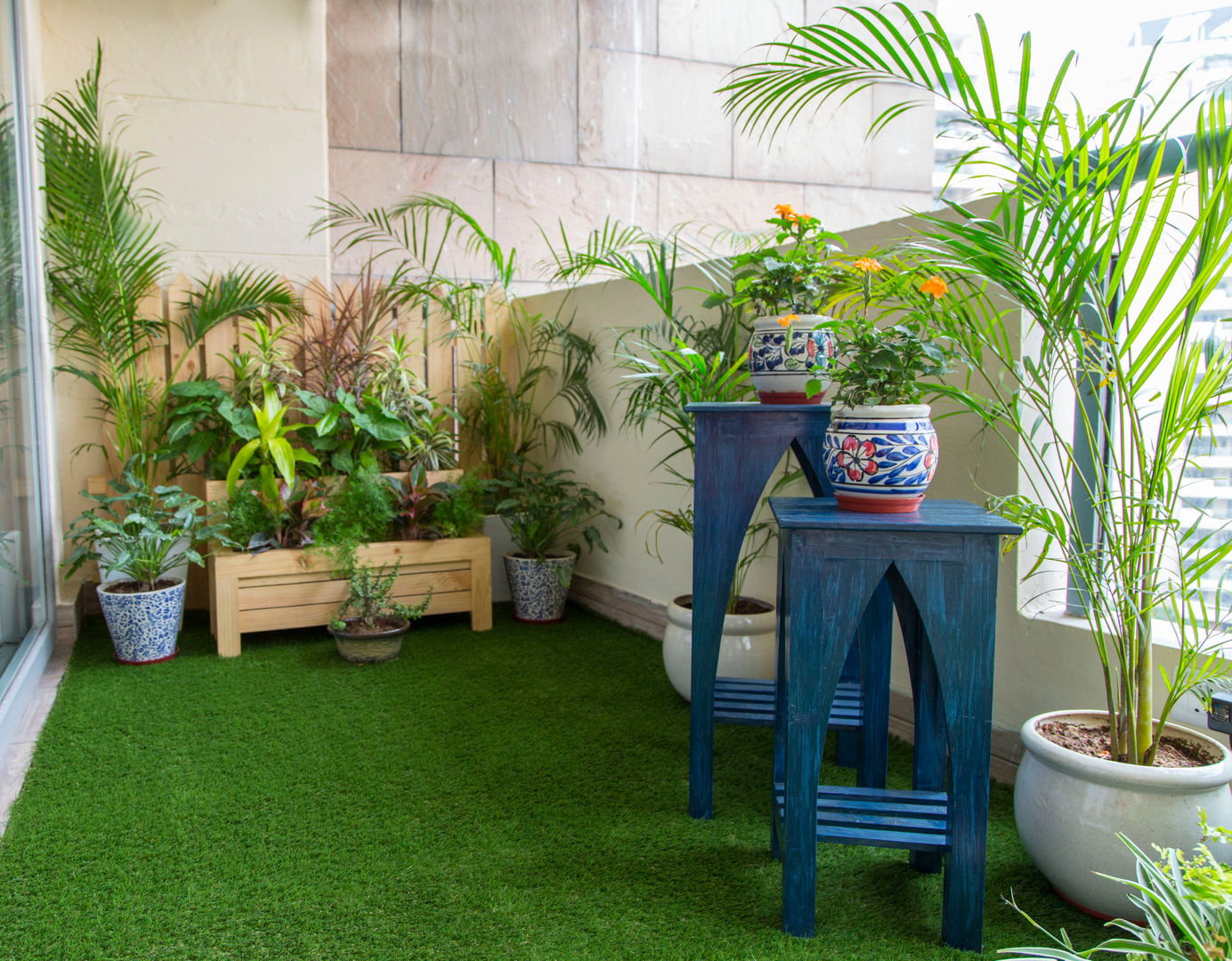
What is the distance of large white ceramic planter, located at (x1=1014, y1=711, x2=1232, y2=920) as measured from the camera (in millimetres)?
1632

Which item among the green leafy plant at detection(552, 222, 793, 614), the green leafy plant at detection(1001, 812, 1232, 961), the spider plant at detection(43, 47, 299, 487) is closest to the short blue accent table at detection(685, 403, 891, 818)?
the green leafy plant at detection(552, 222, 793, 614)

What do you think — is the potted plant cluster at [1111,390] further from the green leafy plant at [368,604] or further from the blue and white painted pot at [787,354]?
the green leafy plant at [368,604]

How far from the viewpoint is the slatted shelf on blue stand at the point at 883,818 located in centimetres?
170

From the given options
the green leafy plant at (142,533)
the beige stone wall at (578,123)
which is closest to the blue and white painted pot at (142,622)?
the green leafy plant at (142,533)

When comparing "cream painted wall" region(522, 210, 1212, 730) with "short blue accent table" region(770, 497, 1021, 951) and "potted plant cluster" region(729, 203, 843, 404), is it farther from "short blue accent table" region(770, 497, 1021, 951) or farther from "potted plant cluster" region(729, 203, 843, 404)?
"short blue accent table" region(770, 497, 1021, 951)

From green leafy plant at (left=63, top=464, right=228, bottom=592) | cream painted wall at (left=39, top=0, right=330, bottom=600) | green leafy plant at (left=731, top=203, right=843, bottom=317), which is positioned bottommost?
green leafy plant at (left=63, top=464, right=228, bottom=592)

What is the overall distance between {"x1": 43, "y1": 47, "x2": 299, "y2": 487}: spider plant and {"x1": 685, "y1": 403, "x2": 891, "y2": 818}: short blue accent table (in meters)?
2.49

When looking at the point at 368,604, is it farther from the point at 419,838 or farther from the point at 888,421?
the point at 888,421

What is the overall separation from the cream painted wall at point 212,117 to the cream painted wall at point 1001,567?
149 cm

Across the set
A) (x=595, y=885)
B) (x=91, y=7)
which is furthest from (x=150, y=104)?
(x=595, y=885)

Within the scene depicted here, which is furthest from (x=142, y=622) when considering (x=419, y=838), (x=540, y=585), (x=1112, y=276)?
(x=1112, y=276)

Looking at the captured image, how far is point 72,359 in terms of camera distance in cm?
376

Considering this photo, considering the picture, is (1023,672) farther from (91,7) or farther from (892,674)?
(91,7)

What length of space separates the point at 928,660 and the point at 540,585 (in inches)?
87.8
